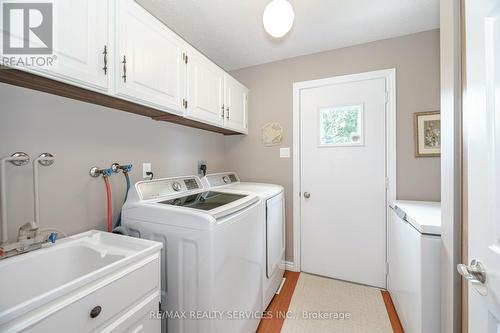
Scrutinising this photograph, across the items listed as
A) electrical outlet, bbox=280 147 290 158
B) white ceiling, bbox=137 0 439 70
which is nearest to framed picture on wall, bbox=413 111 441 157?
white ceiling, bbox=137 0 439 70

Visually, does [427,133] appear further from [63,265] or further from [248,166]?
[63,265]

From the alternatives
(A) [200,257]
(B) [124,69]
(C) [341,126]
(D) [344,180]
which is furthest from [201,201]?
(C) [341,126]

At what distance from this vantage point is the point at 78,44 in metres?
0.96

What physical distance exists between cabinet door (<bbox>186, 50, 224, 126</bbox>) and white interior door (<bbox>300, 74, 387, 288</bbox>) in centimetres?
102

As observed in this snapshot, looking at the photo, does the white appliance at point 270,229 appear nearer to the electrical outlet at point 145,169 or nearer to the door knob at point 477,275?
the electrical outlet at point 145,169

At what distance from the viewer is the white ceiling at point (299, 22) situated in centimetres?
163

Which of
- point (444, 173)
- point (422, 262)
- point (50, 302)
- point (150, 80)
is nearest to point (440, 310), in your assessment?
point (422, 262)

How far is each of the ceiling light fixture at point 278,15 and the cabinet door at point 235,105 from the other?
90 cm

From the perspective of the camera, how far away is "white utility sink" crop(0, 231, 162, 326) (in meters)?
0.73

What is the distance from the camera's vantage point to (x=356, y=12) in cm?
173

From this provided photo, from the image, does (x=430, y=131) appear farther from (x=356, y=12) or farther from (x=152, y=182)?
(x=152, y=182)

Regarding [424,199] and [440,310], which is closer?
[440,310]

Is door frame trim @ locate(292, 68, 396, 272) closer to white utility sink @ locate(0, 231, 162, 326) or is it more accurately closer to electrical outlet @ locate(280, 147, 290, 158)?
electrical outlet @ locate(280, 147, 290, 158)

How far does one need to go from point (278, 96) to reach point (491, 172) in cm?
220
